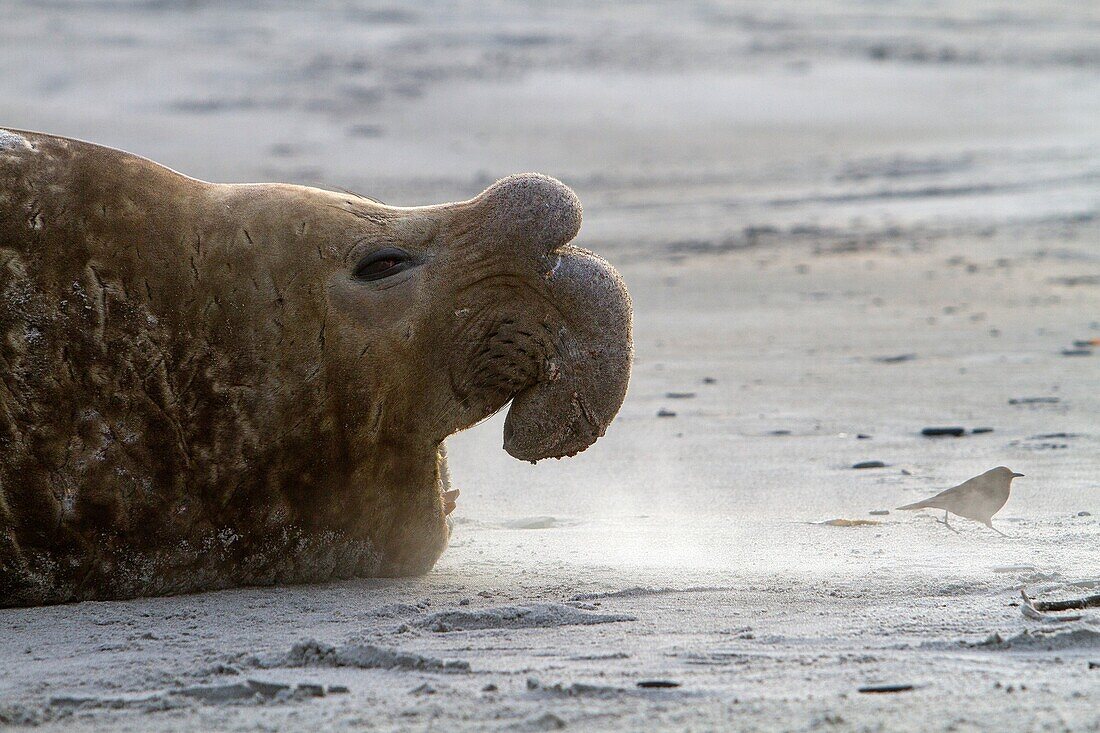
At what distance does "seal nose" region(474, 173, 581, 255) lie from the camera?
3959 millimetres

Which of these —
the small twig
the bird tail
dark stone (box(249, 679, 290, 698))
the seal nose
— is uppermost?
the seal nose

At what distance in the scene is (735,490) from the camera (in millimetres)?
5543

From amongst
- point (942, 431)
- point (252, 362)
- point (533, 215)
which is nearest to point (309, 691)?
point (252, 362)

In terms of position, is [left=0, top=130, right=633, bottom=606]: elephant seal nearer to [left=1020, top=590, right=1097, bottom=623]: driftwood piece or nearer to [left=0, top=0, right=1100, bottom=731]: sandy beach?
[left=0, top=0, right=1100, bottom=731]: sandy beach

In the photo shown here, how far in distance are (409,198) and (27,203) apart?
12825 millimetres

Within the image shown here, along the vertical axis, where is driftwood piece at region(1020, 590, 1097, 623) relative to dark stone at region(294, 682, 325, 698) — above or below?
above

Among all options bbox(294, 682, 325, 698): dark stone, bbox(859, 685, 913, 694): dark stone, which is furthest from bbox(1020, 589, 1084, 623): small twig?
bbox(294, 682, 325, 698): dark stone

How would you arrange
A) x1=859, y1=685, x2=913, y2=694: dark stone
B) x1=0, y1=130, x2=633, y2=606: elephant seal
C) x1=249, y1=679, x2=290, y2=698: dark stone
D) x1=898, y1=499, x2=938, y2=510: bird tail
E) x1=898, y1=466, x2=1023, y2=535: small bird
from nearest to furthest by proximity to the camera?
x1=859, y1=685, x2=913, y2=694: dark stone, x1=249, y1=679, x2=290, y2=698: dark stone, x1=0, y1=130, x2=633, y2=606: elephant seal, x1=898, y1=466, x2=1023, y2=535: small bird, x1=898, y1=499, x2=938, y2=510: bird tail

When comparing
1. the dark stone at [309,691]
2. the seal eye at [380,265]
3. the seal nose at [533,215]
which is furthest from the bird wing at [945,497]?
the dark stone at [309,691]

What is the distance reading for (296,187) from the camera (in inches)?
161

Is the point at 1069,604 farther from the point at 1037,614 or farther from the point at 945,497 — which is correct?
the point at 945,497

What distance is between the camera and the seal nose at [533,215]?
396cm

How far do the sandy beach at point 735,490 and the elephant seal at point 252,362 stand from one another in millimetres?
203

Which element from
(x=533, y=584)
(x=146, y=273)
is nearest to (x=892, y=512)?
(x=533, y=584)
